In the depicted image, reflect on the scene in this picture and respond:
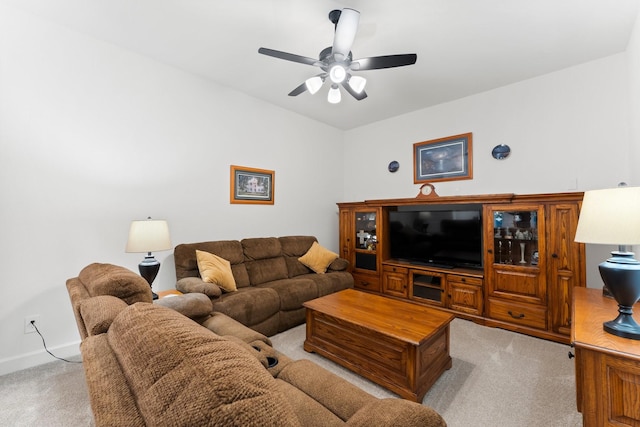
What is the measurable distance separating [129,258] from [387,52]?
3335 mm

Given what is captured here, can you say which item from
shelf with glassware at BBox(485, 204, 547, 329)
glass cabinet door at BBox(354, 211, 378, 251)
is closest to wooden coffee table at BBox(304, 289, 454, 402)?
shelf with glassware at BBox(485, 204, 547, 329)

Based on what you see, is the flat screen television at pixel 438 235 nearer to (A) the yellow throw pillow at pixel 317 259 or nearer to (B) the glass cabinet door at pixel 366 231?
(B) the glass cabinet door at pixel 366 231

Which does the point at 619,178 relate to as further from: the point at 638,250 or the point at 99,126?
the point at 99,126

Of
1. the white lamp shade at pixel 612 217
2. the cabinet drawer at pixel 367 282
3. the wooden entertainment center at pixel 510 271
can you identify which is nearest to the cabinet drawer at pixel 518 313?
the wooden entertainment center at pixel 510 271

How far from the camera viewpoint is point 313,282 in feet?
11.2

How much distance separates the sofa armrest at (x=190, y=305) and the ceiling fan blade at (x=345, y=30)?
2.16 m

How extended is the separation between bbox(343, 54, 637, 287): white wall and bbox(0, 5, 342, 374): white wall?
9.68 feet

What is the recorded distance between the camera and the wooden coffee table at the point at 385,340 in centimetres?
192

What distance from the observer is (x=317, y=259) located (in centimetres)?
392

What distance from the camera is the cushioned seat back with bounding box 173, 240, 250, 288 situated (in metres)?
3.00

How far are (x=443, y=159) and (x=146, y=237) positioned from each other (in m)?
3.82

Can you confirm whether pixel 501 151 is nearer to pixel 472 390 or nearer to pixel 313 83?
pixel 313 83

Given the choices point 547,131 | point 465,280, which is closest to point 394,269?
point 465,280

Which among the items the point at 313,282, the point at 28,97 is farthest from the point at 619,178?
the point at 28,97
